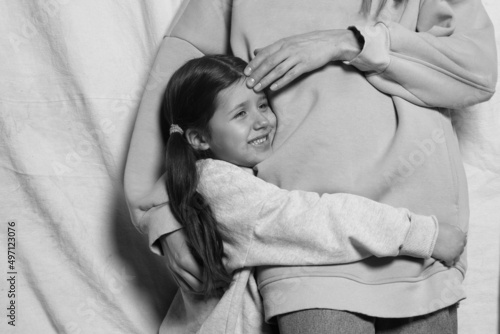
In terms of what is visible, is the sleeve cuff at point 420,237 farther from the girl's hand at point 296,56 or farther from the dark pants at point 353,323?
the girl's hand at point 296,56

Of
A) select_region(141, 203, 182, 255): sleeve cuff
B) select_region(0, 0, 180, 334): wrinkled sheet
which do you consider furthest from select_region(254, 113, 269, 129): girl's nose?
select_region(0, 0, 180, 334): wrinkled sheet

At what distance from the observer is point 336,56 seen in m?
1.33

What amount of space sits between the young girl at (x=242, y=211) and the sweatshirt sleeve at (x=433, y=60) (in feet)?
0.69

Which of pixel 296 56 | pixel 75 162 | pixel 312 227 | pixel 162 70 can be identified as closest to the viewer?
pixel 312 227

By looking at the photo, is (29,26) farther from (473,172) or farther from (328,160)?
(473,172)

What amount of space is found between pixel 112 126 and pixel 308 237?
0.66 m

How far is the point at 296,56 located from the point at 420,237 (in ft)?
1.20

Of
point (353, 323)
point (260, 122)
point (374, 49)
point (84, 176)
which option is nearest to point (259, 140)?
point (260, 122)

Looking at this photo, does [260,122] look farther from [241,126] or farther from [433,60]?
[433,60]

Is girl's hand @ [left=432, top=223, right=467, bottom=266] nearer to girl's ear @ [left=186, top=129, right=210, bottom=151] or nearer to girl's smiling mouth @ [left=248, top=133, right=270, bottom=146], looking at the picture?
girl's smiling mouth @ [left=248, top=133, right=270, bottom=146]

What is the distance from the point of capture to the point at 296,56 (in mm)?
1338

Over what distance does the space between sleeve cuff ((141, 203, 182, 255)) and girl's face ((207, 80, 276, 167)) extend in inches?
6.4

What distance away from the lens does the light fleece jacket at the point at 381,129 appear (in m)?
Answer: 1.27

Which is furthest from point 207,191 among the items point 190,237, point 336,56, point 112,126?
point 112,126
